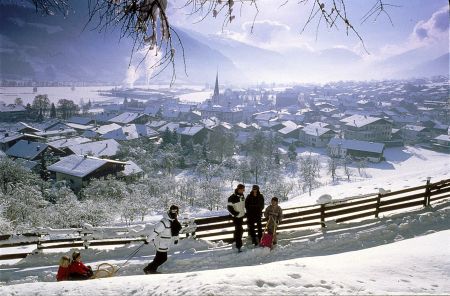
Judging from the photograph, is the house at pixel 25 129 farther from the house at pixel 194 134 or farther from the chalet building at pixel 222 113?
the chalet building at pixel 222 113

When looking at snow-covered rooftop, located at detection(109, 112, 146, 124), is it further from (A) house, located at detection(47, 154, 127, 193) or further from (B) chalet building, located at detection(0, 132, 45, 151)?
(A) house, located at detection(47, 154, 127, 193)

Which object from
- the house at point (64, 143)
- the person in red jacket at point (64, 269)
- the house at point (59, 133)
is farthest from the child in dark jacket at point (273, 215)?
the house at point (59, 133)

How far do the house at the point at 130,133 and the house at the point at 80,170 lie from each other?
78.0 feet

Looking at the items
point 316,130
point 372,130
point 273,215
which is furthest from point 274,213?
point 372,130

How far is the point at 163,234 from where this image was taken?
691 centimetres

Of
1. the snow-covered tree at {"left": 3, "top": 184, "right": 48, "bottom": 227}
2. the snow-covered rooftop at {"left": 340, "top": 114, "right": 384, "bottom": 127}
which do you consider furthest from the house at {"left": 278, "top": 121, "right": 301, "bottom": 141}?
the snow-covered tree at {"left": 3, "top": 184, "right": 48, "bottom": 227}

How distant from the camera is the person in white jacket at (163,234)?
269 inches

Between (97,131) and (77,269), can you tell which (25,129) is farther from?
(77,269)

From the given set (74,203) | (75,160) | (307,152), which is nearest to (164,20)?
(74,203)

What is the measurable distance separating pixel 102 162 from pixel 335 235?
35.1 meters

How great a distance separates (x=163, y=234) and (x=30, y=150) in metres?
A: 48.2

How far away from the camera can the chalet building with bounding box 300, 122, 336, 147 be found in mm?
76125

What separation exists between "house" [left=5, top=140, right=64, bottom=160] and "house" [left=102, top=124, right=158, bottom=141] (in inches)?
670

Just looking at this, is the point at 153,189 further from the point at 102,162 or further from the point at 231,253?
the point at 231,253
